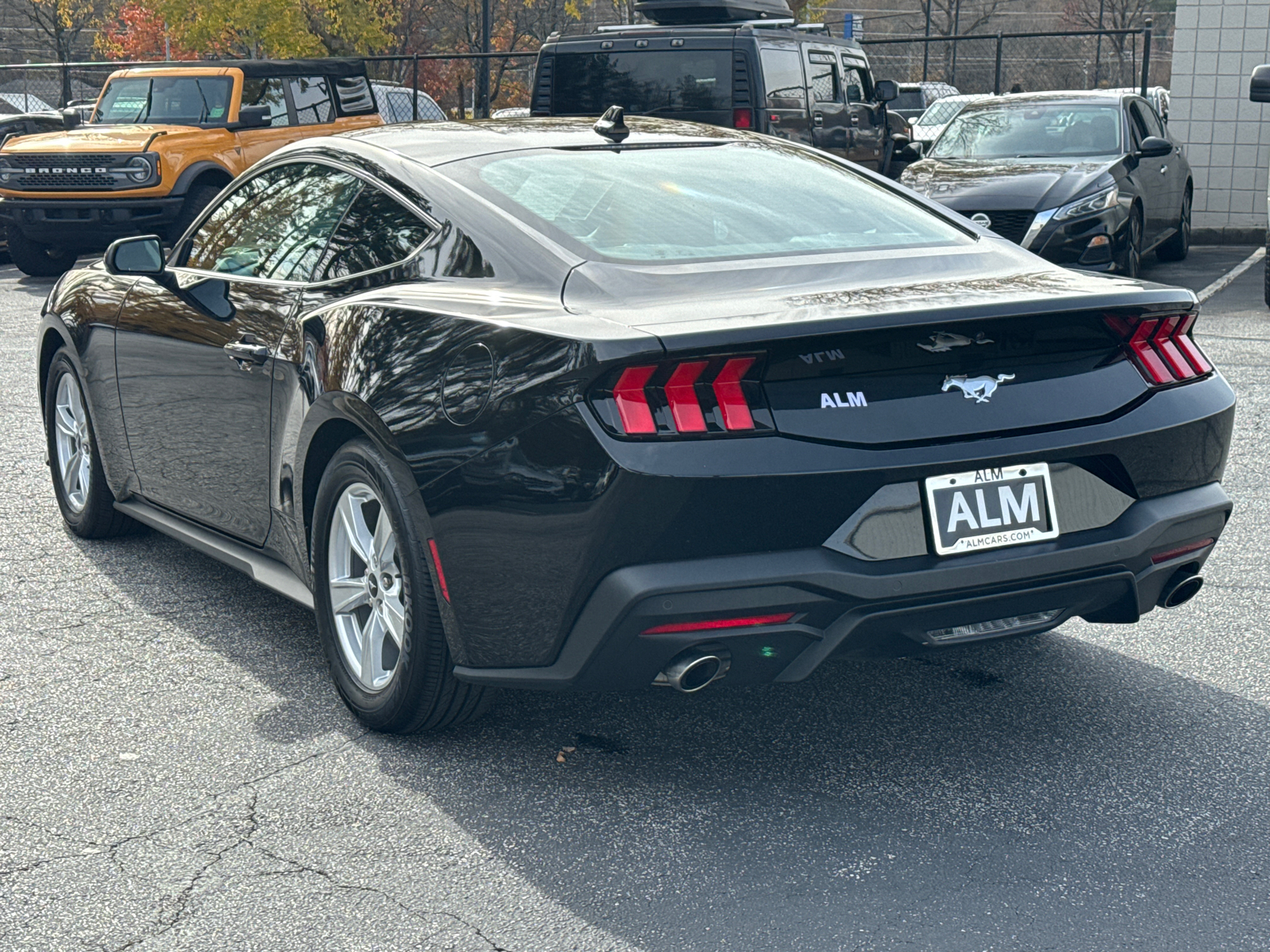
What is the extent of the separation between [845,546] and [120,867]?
1.64m

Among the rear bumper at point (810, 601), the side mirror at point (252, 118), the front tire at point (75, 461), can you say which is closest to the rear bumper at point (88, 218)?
the side mirror at point (252, 118)

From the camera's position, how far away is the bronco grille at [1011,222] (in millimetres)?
11156

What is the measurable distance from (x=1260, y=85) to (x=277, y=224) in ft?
31.3

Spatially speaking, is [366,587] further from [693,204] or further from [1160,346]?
[1160,346]

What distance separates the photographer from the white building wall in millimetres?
15859

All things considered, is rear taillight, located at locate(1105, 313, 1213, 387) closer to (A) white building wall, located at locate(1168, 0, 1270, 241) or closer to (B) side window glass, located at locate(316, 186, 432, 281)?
(B) side window glass, located at locate(316, 186, 432, 281)

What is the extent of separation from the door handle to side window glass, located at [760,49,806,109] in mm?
8706

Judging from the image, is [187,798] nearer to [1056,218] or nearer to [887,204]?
[887,204]

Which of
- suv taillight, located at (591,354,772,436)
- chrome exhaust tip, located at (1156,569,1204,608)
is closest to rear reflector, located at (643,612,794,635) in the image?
suv taillight, located at (591,354,772,436)

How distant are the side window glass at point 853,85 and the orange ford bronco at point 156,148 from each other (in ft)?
15.9

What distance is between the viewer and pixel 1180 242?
14672mm

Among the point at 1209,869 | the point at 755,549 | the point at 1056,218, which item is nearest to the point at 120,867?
the point at 755,549

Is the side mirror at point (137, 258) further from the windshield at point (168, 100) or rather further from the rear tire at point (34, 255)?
the rear tire at point (34, 255)

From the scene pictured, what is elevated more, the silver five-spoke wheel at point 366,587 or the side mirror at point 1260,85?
the side mirror at point 1260,85
